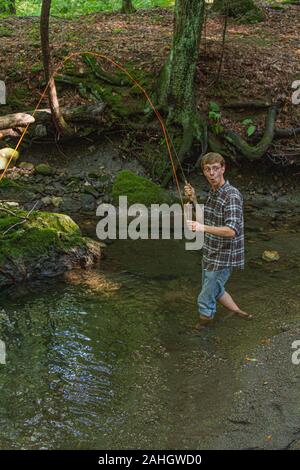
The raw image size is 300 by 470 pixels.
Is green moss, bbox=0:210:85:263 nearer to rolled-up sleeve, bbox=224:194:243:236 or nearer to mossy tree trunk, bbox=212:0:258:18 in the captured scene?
rolled-up sleeve, bbox=224:194:243:236

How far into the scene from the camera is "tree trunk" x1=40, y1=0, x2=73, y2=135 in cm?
1016

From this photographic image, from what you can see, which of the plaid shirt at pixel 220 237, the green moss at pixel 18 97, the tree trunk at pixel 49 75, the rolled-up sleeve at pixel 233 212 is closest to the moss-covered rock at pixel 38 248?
the plaid shirt at pixel 220 237

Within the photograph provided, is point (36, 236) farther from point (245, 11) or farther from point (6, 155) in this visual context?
point (245, 11)

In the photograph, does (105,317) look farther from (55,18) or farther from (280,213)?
(55,18)

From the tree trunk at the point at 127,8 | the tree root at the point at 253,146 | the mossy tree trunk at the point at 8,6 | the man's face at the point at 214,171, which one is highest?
the tree trunk at the point at 127,8

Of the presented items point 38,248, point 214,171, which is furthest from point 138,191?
point 214,171

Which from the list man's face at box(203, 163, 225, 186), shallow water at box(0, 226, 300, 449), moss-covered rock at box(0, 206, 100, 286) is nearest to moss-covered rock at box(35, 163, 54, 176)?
moss-covered rock at box(0, 206, 100, 286)

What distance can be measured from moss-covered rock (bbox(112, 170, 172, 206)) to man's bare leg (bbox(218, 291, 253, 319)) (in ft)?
14.4

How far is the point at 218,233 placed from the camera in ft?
18.2

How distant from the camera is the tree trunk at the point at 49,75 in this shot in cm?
1016

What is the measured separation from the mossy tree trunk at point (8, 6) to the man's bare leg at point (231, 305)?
48.8 ft

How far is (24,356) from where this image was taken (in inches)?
228

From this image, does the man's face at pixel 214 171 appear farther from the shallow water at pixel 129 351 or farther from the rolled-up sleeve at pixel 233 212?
the shallow water at pixel 129 351

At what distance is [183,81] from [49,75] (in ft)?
9.21
